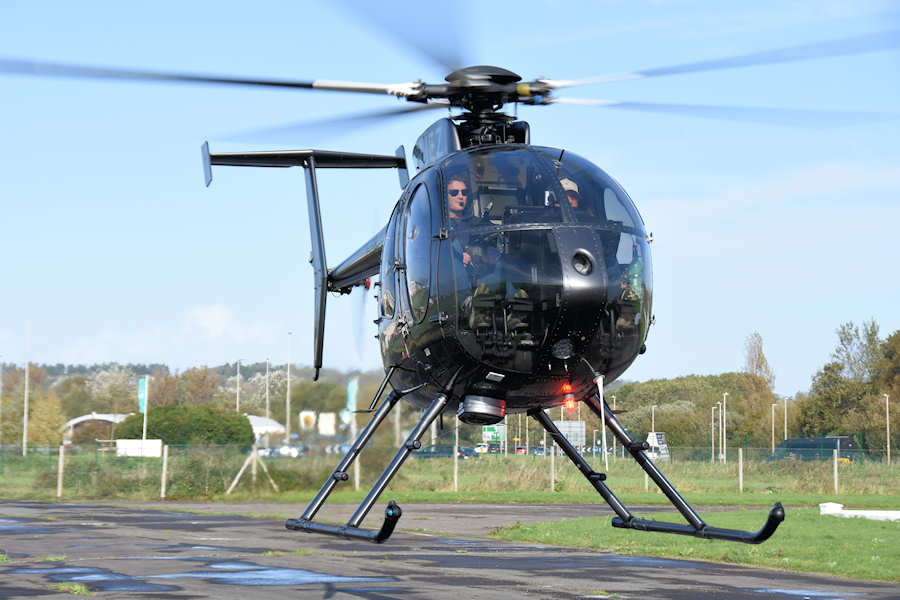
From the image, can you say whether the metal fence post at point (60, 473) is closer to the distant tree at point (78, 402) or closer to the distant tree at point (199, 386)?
the distant tree at point (78, 402)

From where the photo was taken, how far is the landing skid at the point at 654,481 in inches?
326

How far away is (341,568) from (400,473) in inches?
961

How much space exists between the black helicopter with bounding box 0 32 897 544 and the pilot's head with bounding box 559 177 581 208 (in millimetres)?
12

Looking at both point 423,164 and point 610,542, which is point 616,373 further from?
point 610,542

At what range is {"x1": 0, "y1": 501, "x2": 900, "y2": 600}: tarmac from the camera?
14320mm

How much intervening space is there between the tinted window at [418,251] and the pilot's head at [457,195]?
32 centimetres

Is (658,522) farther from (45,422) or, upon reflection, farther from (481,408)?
(45,422)

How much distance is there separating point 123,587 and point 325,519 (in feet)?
41.7

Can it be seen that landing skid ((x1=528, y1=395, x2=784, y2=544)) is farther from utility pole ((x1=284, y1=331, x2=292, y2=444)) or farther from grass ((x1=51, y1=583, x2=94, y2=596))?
utility pole ((x1=284, y1=331, x2=292, y2=444))

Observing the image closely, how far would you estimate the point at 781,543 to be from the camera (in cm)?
2111

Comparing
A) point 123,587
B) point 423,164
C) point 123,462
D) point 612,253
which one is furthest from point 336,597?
point 123,462

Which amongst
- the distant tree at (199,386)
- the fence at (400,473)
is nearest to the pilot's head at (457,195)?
the fence at (400,473)

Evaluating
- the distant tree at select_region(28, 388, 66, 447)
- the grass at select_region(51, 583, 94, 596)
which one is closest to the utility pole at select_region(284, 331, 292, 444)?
the grass at select_region(51, 583, 94, 596)

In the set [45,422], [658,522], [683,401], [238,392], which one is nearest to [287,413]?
[658,522]
